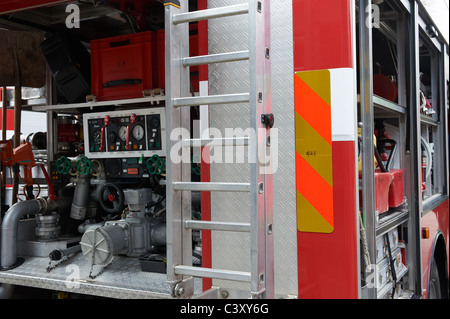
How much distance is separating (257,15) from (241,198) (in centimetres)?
84

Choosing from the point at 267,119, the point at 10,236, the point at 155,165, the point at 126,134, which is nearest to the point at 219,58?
the point at 267,119

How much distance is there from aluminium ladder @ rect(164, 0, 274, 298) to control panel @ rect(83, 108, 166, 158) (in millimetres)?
1512

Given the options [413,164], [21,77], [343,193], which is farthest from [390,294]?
[21,77]

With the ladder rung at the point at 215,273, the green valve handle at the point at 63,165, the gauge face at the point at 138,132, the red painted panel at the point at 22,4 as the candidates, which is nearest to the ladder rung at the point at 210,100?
the ladder rung at the point at 215,273

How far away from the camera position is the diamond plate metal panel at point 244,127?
2164 mm

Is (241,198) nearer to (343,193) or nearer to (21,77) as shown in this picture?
(343,193)

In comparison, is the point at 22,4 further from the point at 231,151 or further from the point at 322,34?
the point at 322,34

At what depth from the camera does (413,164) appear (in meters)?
3.44

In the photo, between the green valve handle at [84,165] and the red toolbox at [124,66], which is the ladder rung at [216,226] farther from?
the green valve handle at [84,165]

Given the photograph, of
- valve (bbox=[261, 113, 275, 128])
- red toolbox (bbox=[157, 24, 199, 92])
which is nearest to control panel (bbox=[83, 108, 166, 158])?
red toolbox (bbox=[157, 24, 199, 92])

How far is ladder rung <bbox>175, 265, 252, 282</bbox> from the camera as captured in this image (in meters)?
1.88

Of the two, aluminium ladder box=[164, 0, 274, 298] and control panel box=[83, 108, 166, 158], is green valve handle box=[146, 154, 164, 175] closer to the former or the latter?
control panel box=[83, 108, 166, 158]

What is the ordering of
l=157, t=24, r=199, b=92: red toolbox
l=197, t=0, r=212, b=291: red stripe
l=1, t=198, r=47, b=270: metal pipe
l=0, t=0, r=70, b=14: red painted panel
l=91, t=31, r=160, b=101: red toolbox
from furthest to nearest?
l=91, t=31, r=160, b=101: red toolbox
l=157, t=24, r=199, b=92: red toolbox
l=1, t=198, r=47, b=270: metal pipe
l=0, t=0, r=70, b=14: red painted panel
l=197, t=0, r=212, b=291: red stripe

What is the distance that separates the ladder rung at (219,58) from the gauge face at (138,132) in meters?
1.69
